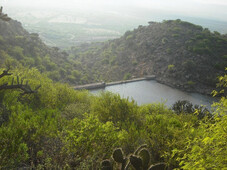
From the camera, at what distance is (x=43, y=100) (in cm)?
2281

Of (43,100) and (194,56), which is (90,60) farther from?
(43,100)

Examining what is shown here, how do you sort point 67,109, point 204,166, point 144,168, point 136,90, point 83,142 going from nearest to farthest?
point 204,166, point 144,168, point 83,142, point 67,109, point 136,90

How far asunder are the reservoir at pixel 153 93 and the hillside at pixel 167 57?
317cm

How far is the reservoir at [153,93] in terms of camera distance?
150 ft

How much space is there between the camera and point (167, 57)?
2640 inches

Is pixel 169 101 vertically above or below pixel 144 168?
below

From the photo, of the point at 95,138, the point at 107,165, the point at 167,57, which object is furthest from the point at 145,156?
the point at 167,57

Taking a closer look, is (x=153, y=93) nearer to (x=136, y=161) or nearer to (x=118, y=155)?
(x=118, y=155)

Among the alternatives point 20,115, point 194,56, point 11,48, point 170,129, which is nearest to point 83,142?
point 20,115

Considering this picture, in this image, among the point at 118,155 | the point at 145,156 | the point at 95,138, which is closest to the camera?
the point at 118,155

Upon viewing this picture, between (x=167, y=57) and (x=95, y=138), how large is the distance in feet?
189

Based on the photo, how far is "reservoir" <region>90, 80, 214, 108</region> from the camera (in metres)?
45.7

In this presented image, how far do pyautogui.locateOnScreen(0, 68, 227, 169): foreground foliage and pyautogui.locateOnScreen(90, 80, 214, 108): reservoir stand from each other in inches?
918

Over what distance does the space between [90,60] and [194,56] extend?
4339 cm
